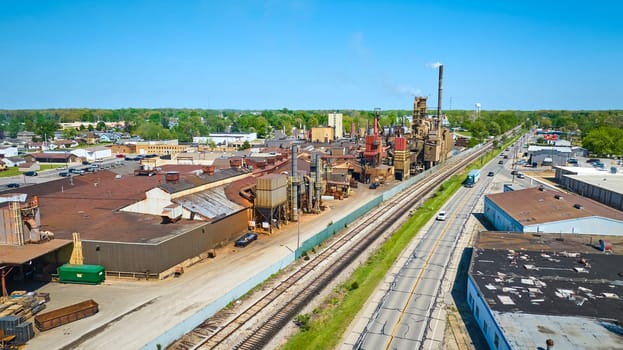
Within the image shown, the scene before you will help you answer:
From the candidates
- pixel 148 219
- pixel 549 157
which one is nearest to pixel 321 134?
pixel 549 157

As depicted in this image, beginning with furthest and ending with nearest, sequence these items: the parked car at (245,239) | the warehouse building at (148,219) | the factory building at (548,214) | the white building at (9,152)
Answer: the white building at (9,152)
the parked car at (245,239)
the factory building at (548,214)
the warehouse building at (148,219)

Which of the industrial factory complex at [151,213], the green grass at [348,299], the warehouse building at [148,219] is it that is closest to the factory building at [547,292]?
the green grass at [348,299]

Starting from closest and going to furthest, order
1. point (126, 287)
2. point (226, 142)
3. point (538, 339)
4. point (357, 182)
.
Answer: point (538, 339)
point (126, 287)
point (357, 182)
point (226, 142)

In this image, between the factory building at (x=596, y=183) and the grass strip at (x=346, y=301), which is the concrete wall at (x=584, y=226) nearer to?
the grass strip at (x=346, y=301)

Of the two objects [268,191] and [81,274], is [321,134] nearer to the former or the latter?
[268,191]

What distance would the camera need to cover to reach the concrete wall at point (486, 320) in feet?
78.6

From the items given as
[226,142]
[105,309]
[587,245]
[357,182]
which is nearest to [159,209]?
[105,309]

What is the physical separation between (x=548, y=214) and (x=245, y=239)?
1336 inches

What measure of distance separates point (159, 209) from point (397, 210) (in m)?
35.1

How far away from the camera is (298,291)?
115 feet

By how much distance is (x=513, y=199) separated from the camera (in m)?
56.8

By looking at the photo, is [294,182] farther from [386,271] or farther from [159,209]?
[386,271]

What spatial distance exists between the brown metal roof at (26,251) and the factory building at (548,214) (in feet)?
148

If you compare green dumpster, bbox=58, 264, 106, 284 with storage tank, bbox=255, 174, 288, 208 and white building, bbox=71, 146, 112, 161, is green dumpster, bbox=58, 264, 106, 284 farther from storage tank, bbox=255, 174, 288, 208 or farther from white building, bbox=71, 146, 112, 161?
white building, bbox=71, 146, 112, 161
